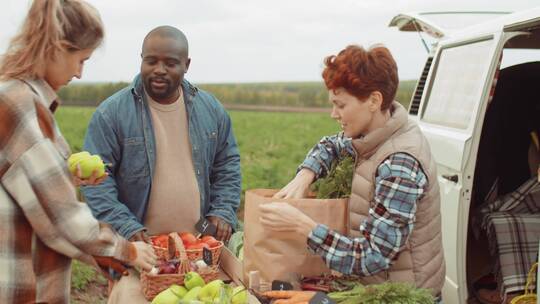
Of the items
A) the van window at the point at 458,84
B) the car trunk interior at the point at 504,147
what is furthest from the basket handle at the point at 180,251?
the car trunk interior at the point at 504,147

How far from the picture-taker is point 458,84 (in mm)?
5469

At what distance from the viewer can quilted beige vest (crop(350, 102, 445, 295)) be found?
2588mm

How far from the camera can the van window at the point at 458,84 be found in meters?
4.93

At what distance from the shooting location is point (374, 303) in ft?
8.07

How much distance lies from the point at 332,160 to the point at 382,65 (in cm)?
63

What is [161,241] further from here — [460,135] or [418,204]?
[460,135]

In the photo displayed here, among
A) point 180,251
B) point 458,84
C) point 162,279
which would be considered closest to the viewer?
point 162,279

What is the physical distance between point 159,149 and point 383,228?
141 cm

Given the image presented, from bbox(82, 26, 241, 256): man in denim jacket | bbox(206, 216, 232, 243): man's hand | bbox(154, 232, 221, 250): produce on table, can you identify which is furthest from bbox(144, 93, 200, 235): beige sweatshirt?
bbox(154, 232, 221, 250): produce on table

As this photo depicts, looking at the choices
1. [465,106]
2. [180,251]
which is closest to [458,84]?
[465,106]

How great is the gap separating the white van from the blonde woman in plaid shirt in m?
2.73

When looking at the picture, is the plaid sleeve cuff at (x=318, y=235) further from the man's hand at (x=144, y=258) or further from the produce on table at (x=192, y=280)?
the man's hand at (x=144, y=258)

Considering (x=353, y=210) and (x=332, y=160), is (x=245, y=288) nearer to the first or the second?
(x=353, y=210)

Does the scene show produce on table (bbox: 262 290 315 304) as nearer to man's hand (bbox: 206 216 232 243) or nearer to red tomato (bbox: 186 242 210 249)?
red tomato (bbox: 186 242 210 249)
